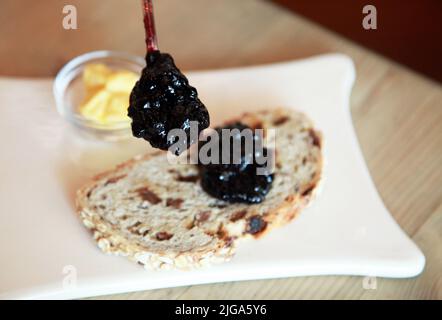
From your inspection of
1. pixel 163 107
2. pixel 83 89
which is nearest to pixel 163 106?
pixel 163 107

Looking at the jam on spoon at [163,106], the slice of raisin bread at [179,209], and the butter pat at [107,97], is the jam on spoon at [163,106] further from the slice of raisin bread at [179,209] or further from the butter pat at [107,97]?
the butter pat at [107,97]

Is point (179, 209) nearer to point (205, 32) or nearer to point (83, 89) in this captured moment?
point (83, 89)

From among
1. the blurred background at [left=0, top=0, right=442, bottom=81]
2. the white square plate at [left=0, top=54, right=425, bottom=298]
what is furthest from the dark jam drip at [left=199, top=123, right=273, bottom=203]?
the blurred background at [left=0, top=0, right=442, bottom=81]

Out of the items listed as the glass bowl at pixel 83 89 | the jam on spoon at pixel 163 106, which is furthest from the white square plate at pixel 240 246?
the jam on spoon at pixel 163 106

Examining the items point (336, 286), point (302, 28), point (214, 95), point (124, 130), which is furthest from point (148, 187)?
point (302, 28)

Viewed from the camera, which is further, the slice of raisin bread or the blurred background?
the blurred background

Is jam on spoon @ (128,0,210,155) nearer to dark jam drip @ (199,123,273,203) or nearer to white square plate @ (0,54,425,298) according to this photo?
dark jam drip @ (199,123,273,203)
